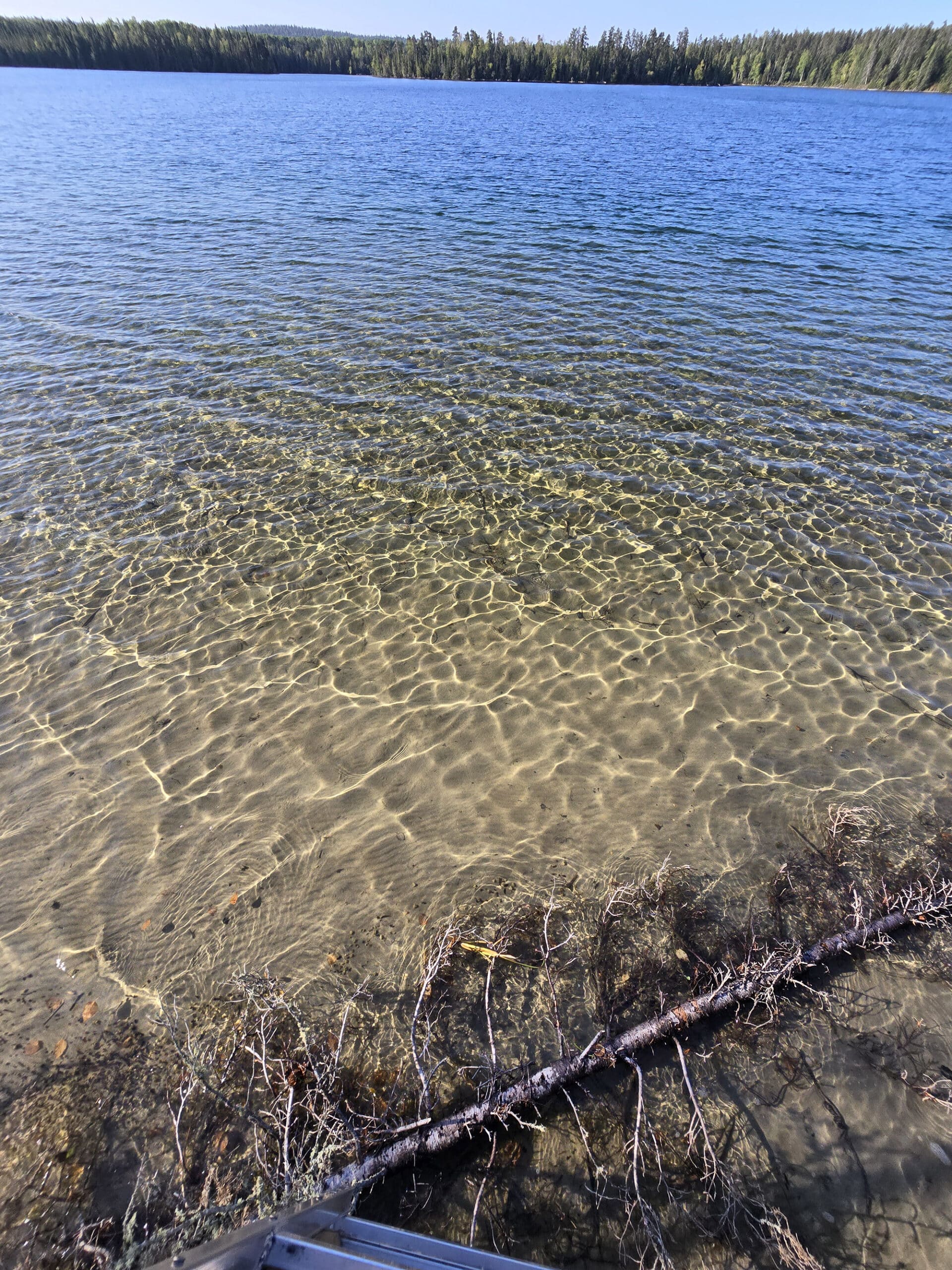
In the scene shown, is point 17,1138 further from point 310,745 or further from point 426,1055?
point 310,745

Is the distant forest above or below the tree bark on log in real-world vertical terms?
above

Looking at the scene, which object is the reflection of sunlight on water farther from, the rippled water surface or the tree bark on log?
the tree bark on log

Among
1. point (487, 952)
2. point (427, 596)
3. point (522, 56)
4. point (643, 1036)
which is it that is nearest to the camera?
point (643, 1036)

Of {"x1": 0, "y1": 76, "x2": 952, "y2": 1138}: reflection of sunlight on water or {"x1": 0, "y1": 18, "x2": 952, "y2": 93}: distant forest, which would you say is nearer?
{"x1": 0, "y1": 76, "x2": 952, "y2": 1138}: reflection of sunlight on water

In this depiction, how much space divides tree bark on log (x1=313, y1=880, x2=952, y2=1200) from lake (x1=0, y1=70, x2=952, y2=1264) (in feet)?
2.25

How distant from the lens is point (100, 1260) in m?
2.79

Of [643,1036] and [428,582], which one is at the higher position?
[643,1036]

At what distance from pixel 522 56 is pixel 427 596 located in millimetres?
166698

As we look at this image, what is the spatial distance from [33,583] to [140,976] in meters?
4.85

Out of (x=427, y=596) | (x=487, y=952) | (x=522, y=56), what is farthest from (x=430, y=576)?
(x=522, y=56)

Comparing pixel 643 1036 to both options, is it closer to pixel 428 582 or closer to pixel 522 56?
pixel 428 582

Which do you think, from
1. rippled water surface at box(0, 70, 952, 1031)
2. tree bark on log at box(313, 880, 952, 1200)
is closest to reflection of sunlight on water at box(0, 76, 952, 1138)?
rippled water surface at box(0, 70, 952, 1031)

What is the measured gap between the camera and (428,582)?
7.20m

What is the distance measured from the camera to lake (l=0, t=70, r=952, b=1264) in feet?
15.5
